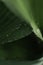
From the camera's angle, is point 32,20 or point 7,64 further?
point 7,64

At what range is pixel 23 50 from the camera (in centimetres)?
55

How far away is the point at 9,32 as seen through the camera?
49 centimetres

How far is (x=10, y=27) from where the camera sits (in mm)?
469

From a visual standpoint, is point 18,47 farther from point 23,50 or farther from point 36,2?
point 36,2

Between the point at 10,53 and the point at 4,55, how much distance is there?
0.02 metres

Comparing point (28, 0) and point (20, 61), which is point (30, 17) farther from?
point (20, 61)

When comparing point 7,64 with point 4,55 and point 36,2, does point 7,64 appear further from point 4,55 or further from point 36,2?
point 36,2

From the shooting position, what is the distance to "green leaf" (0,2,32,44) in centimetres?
44

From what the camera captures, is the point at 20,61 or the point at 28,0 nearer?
the point at 28,0

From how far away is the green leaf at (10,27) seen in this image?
0.44 metres

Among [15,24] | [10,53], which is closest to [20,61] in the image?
[10,53]

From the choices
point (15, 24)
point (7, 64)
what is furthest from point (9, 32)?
point (7, 64)

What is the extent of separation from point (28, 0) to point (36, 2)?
0.7 inches

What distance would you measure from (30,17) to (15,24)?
0.04 metres
